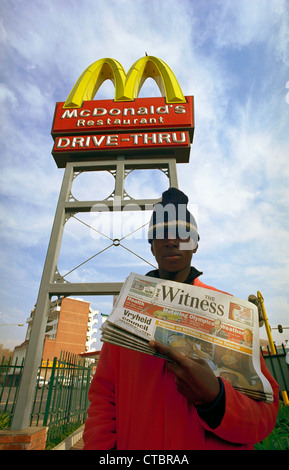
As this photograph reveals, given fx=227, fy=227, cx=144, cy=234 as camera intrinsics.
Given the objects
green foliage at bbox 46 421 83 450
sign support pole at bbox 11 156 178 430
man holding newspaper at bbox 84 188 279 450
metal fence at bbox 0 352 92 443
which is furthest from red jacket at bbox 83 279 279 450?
green foliage at bbox 46 421 83 450

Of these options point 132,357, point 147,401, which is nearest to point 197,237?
point 132,357

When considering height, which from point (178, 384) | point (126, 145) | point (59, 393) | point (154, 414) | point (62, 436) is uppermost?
point (126, 145)

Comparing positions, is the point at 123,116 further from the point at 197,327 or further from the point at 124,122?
the point at 197,327

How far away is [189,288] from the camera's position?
1.06 meters

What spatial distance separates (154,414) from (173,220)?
1.02 meters

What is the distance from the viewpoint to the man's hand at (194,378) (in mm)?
786

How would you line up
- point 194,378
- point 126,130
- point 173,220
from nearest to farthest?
point 194,378, point 173,220, point 126,130

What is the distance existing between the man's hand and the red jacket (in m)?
0.07

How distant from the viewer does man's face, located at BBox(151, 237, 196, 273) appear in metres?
1.35

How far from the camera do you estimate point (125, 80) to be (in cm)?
575

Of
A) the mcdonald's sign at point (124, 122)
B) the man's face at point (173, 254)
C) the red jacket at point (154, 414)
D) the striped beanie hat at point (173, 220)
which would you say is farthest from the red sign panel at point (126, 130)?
the red jacket at point (154, 414)

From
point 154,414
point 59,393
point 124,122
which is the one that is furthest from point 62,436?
point 124,122
